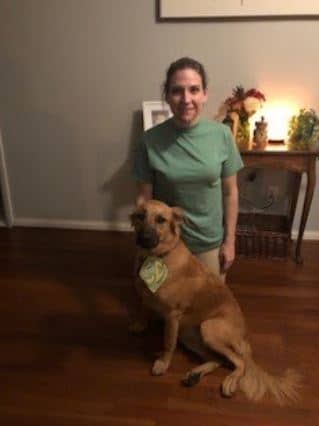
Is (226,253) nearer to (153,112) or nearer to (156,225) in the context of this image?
A: (156,225)

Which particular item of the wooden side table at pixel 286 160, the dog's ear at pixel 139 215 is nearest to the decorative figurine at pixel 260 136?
the wooden side table at pixel 286 160

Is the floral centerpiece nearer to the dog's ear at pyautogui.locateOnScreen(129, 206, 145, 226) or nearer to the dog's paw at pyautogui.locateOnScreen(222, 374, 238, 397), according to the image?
the dog's ear at pyautogui.locateOnScreen(129, 206, 145, 226)

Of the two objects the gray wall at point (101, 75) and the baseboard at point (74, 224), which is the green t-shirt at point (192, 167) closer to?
the gray wall at point (101, 75)

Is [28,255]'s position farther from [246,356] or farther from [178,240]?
[246,356]

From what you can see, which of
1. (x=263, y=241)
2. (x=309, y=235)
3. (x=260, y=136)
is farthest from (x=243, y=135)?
(x=309, y=235)

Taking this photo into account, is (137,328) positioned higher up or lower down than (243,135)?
lower down

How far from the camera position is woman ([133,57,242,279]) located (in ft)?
5.06

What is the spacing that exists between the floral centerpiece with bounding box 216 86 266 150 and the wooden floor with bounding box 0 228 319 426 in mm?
775

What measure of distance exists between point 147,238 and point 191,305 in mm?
364

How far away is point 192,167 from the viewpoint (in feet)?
5.35

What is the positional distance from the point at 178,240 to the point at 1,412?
95cm

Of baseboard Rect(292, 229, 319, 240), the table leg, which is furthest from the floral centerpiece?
baseboard Rect(292, 229, 319, 240)

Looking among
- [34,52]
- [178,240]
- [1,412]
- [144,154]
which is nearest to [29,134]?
[34,52]

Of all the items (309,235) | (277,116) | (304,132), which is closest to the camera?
(304,132)
